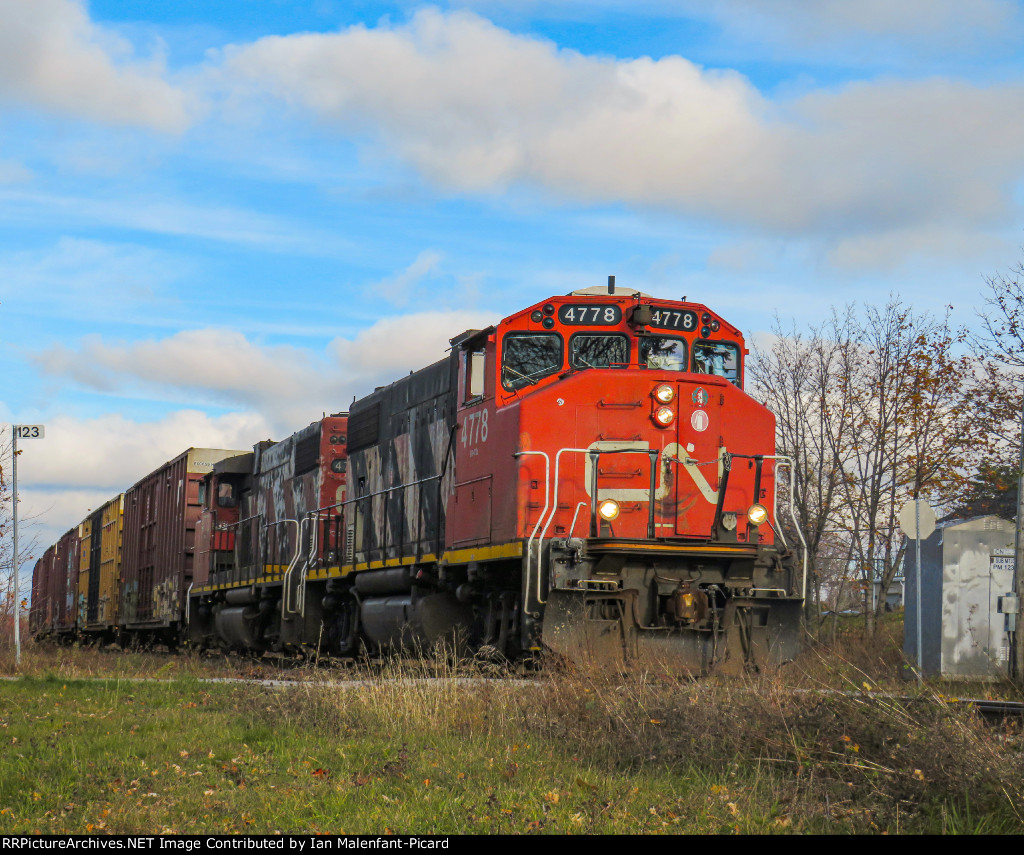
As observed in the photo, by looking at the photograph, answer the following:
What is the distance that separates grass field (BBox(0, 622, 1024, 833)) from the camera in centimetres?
555

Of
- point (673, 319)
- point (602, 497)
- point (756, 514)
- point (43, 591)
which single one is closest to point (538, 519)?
point (602, 497)

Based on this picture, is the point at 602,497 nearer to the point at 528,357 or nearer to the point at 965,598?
the point at 528,357

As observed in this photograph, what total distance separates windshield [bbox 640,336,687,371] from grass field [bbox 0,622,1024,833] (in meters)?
3.95

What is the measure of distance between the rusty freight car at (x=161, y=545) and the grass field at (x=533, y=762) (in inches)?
557

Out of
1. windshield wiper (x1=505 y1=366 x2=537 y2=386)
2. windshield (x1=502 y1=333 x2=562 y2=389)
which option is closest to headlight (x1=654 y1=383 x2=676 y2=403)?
windshield (x1=502 y1=333 x2=562 y2=389)

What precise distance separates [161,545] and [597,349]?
53.1 ft

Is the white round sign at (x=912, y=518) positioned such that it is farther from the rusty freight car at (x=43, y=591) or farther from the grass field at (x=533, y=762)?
the rusty freight car at (x=43, y=591)

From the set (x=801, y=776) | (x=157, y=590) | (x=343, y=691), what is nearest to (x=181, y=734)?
(x=343, y=691)

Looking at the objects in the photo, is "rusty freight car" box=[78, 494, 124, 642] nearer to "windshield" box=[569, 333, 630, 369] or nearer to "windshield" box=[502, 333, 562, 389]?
"windshield" box=[502, 333, 562, 389]

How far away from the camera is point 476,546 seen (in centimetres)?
1191

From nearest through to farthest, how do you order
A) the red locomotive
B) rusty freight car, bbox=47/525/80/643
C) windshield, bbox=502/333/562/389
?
1. the red locomotive
2. windshield, bbox=502/333/562/389
3. rusty freight car, bbox=47/525/80/643

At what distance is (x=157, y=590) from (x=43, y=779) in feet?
61.5

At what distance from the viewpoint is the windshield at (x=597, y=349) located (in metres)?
11.9

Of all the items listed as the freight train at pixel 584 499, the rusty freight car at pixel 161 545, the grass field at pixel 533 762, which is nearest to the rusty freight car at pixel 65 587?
the rusty freight car at pixel 161 545
